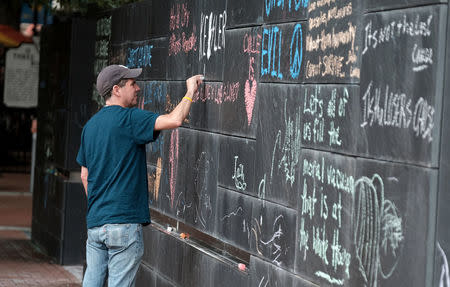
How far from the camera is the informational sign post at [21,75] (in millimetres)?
19234

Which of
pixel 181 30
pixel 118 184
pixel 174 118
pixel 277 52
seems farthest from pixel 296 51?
pixel 181 30

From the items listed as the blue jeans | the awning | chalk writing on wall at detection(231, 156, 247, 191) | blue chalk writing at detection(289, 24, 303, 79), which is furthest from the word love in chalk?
the awning

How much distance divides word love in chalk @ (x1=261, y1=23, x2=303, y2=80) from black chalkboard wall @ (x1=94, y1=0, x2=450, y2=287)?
0.5 inches

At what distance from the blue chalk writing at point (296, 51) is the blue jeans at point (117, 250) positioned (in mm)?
1600

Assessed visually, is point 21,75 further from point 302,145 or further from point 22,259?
point 302,145

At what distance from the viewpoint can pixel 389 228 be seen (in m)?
3.57

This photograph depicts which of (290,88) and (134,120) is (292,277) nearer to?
(290,88)

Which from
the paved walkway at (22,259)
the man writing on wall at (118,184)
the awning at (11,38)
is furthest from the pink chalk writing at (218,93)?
the awning at (11,38)

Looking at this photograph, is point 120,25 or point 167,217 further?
point 120,25

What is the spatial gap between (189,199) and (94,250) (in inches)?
37.0

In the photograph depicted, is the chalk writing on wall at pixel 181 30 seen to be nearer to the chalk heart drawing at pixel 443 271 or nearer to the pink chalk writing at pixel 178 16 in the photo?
the pink chalk writing at pixel 178 16

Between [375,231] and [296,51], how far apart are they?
1.29 m

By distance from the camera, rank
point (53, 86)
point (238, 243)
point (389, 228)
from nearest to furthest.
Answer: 1. point (389, 228)
2. point (238, 243)
3. point (53, 86)

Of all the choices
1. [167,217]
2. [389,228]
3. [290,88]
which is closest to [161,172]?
[167,217]
